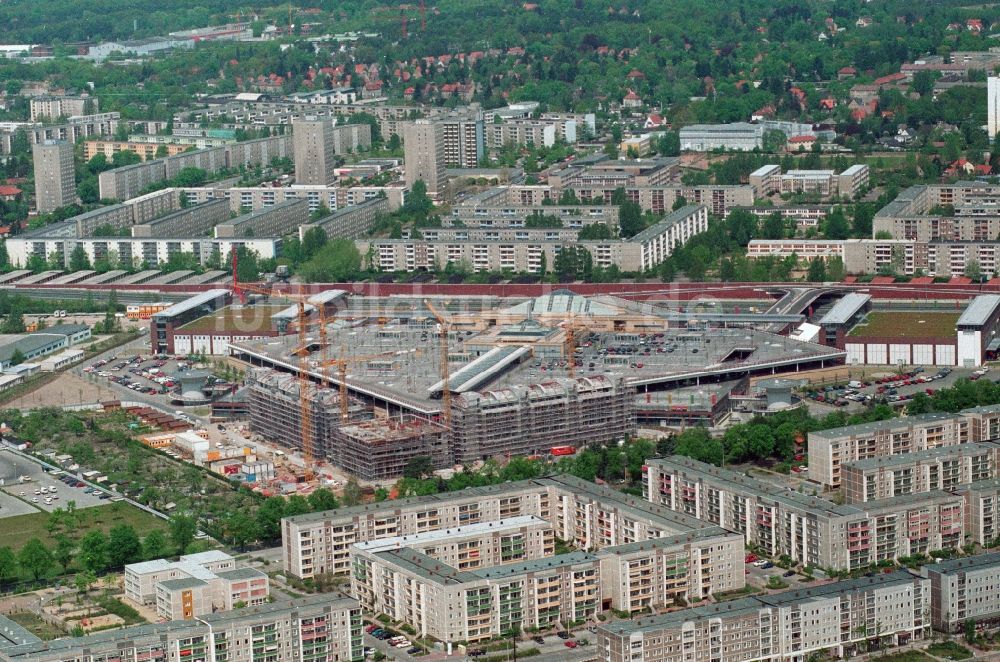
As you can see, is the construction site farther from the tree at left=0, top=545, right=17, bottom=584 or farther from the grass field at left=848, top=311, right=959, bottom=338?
the tree at left=0, top=545, right=17, bottom=584

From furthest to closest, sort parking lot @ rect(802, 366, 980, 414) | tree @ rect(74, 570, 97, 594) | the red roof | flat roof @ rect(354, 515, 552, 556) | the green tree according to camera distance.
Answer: the red roof → the green tree → parking lot @ rect(802, 366, 980, 414) → tree @ rect(74, 570, 97, 594) → flat roof @ rect(354, 515, 552, 556)

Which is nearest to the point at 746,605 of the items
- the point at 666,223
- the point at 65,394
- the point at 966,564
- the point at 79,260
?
the point at 966,564

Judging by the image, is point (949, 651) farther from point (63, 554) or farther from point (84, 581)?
point (63, 554)

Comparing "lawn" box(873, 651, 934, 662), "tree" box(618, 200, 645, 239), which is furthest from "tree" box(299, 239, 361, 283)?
"lawn" box(873, 651, 934, 662)

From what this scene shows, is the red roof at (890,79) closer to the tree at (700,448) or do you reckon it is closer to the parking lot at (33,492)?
the tree at (700,448)

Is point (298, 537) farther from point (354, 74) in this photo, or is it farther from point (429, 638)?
point (354, 74)

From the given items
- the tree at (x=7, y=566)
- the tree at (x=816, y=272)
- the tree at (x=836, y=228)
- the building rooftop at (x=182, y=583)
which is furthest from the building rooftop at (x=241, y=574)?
the tree at (x=836, y=228)
